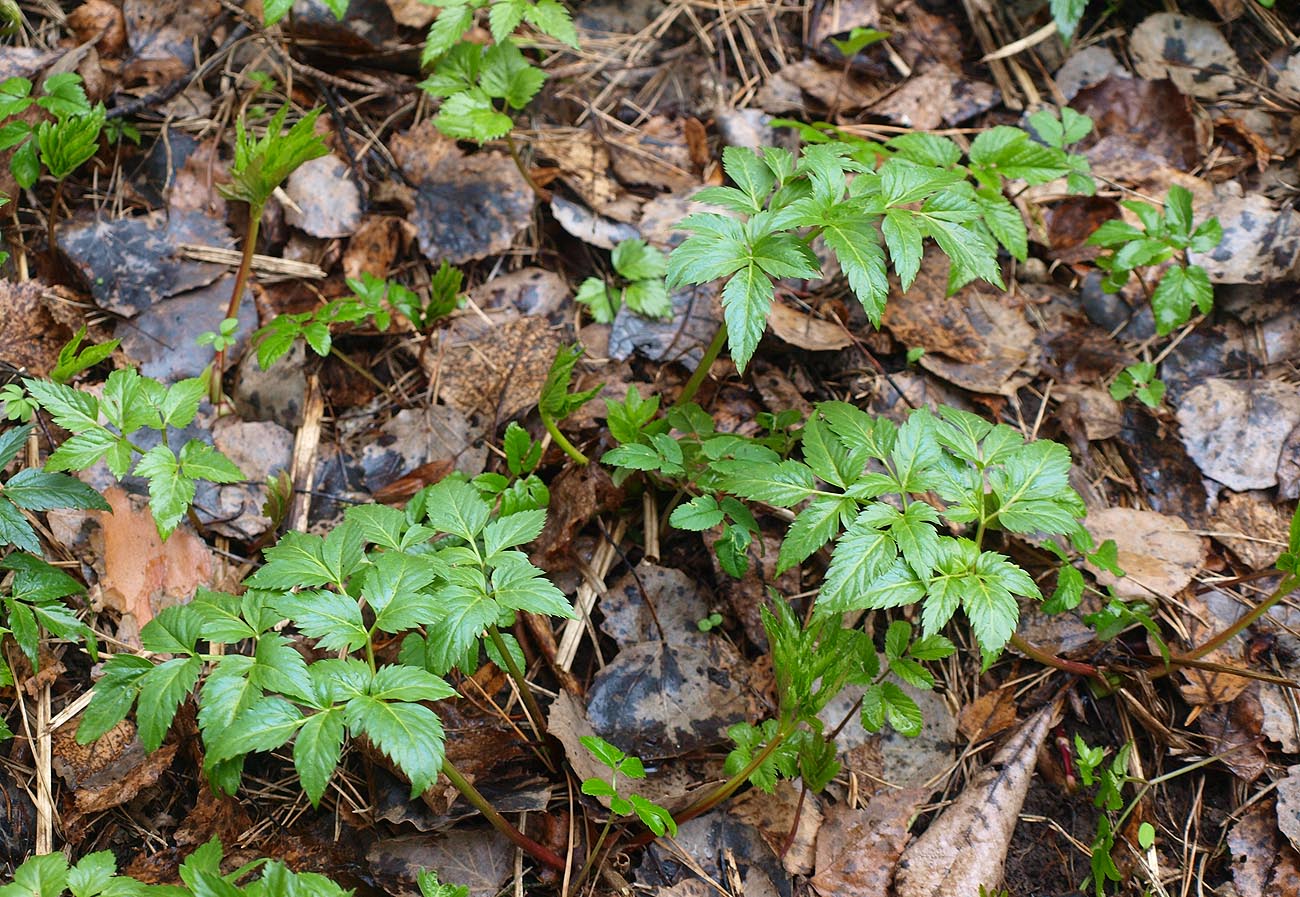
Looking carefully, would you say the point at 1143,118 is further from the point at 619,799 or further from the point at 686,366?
the point at 619,799

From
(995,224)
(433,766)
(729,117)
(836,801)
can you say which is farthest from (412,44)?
(836,801)

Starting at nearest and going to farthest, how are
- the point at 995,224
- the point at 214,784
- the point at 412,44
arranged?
the point at 214,784
the point at 995,224
the point at 412,44

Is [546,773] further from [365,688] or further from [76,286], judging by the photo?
[76,286]

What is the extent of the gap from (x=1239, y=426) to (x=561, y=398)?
2.16 metres

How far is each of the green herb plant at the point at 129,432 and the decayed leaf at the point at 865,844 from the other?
176 cm

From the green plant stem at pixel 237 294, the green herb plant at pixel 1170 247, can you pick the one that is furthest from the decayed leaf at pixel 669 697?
the green herb plant at pixel 1170 247

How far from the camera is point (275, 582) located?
1.94 metres

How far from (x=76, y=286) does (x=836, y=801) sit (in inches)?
108

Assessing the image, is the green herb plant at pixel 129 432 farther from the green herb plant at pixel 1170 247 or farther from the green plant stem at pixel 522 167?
the green herb plant at pixel 1170 247

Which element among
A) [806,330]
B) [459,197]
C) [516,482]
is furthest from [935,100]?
[516,482]

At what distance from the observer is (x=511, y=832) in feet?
7.03

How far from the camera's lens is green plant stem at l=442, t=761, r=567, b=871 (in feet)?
6.81

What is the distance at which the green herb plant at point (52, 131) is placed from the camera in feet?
8.56

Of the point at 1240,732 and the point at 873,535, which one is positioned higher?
the point at 873,535
